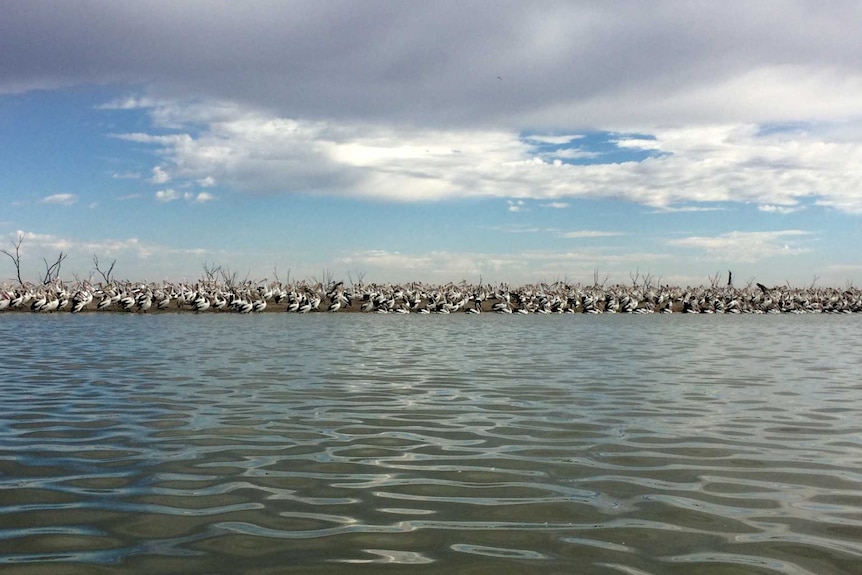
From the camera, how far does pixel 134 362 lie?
17.9 meters

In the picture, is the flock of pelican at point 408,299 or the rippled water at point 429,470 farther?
the flock of pelican at point 408,299

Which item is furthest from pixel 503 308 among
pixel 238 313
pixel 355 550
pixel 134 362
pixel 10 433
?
pixel 355 550

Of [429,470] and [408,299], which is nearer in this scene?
[429,470]

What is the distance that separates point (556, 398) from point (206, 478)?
6.67 metres

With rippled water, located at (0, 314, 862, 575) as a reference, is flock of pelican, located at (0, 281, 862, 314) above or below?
above

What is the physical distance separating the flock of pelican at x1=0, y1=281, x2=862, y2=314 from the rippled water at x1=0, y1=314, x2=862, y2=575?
111ft

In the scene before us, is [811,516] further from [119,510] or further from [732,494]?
[119,510]

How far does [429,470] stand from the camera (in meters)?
7.43

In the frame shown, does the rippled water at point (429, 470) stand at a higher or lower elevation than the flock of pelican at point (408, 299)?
lower

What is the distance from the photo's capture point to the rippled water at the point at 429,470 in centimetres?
521

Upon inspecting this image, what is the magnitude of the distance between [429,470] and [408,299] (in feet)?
150

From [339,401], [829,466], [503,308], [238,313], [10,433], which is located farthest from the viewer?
[503,308]

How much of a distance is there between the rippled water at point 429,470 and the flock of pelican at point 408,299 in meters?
33.8

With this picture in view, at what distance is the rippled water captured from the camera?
17.1ft
